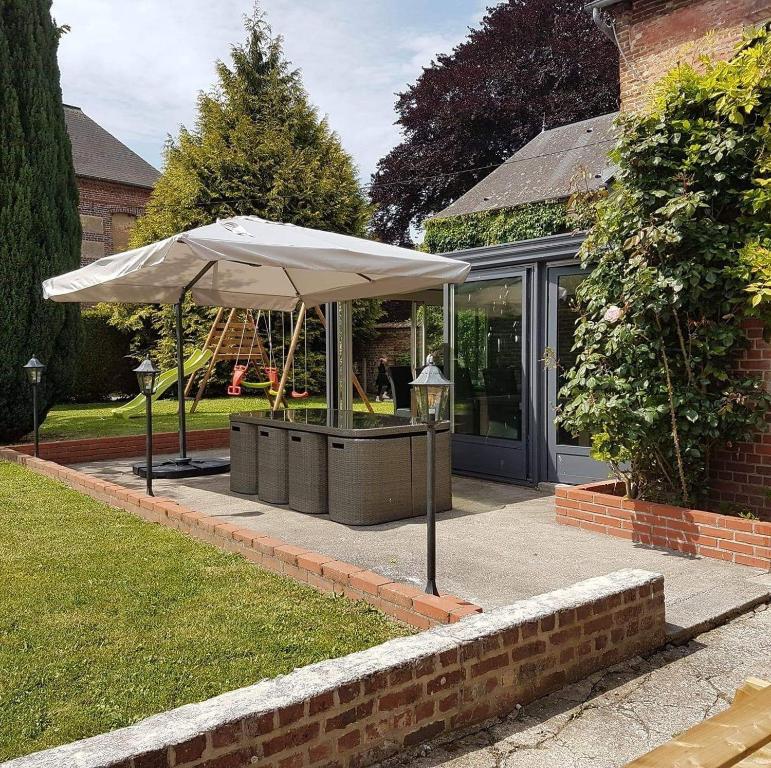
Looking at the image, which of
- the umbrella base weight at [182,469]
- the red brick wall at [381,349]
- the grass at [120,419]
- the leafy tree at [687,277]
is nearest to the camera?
the leafy tree at [687,277]

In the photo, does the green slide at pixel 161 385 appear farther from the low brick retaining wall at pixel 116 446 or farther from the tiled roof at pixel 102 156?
the tiled roof at pixel 102 156

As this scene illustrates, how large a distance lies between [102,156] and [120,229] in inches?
117

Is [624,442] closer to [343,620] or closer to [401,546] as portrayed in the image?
[401,546]

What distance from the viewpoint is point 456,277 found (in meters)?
5.93

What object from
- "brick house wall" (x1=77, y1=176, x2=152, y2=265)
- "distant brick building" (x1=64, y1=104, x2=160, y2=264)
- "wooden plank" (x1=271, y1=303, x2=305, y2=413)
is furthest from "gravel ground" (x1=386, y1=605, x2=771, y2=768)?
"brick house wall" (x1=77, y1=176, x2=152, y2=265)

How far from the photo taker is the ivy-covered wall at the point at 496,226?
19250 millimetres

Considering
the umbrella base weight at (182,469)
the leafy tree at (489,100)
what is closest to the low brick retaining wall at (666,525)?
the umbrella base weight at (182,469)

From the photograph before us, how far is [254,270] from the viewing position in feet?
26.1

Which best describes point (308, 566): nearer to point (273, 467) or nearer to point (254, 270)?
point (273, 467)

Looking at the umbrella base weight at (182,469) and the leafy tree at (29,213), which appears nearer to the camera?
the umbrella base weight at (182,469)

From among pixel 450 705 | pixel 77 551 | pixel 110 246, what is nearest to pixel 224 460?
pixel 77 551

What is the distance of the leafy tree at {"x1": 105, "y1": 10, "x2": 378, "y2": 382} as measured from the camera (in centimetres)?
1833

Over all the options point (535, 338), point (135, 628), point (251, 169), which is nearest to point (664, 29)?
point (535, 338)

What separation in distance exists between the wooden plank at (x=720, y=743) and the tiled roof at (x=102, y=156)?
86.6ft
